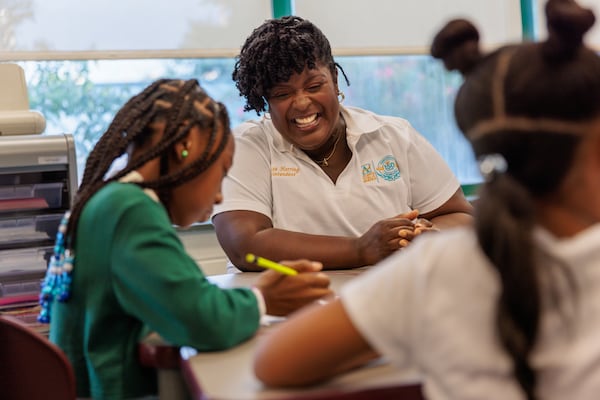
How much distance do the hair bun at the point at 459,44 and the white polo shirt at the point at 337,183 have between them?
4.20 ft

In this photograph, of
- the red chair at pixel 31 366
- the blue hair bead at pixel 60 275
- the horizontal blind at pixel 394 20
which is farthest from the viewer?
the horizontal blind at pixel 394 20

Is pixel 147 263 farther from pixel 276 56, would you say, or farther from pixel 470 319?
pixel 276 56

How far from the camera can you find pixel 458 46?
91 centimetres

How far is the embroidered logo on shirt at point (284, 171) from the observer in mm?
2211

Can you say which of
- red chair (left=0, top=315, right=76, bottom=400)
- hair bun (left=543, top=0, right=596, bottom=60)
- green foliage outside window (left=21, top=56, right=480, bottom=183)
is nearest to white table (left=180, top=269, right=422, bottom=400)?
red chair (left=0, top=315, right=76, bottom=400)

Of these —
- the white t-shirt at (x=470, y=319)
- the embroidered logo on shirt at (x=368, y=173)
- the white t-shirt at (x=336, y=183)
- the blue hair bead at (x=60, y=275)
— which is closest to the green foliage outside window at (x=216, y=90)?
the white t-shirt at (x=336, y=183)

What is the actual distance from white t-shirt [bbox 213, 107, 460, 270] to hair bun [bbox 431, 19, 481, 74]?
4.20 feet

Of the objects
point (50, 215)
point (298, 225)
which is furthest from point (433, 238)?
point (50, 215)

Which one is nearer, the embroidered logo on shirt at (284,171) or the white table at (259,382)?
the white table at (259,382)

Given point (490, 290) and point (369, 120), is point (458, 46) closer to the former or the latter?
point (490, 290)

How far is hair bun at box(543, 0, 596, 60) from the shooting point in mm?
807

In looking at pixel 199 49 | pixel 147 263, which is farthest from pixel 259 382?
pixel 199 49

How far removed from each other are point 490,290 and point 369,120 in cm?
157

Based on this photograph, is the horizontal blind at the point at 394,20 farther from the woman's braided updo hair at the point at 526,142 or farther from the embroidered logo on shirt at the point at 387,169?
the woman's braided updo hair at the point at 526,142
